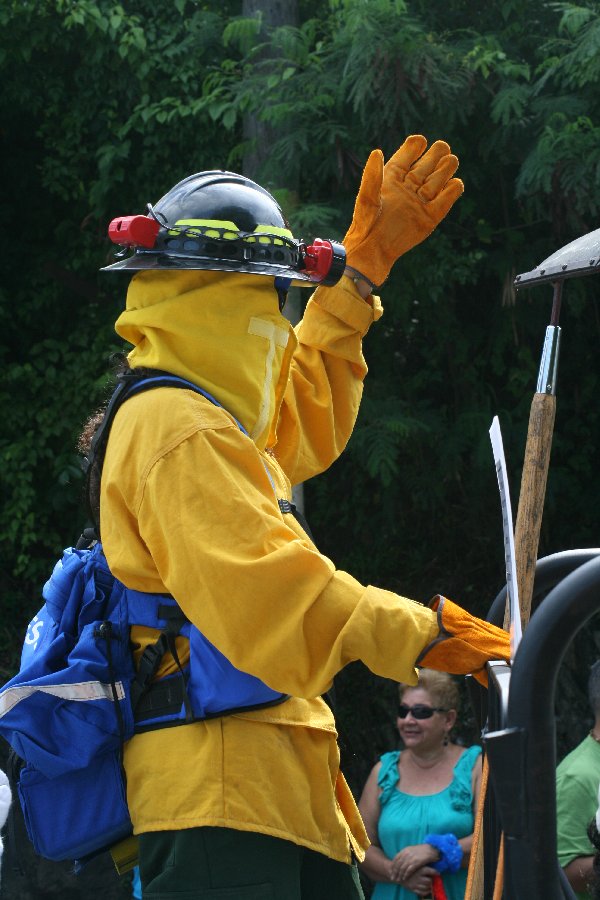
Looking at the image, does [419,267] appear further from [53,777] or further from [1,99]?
[53,777]

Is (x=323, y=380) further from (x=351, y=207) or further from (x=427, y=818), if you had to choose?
(x=351, y=207)

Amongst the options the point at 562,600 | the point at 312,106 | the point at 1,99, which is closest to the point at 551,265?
the point at 562,600

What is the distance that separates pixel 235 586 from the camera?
69.1 inches

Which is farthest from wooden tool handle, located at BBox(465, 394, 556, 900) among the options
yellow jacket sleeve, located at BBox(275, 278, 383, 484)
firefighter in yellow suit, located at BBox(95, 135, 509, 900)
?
yellow jacket sleeve, located at BBox(275, 278, 383, 484)

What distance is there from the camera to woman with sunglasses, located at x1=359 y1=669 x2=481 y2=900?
323cm

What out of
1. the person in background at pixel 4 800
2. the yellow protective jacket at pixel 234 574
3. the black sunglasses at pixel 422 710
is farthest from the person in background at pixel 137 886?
the black sunglasses at pixel 422 710

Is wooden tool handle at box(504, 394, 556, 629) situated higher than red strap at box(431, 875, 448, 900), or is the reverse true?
wooden tool handle at box(504, 394, 556, 629)

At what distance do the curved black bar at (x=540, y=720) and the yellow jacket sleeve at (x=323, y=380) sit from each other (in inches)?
49.3

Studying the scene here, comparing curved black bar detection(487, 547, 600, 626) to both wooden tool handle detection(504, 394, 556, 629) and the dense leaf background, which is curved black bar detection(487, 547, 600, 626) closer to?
wooden tool handle detection(504, 394, 556, 629)

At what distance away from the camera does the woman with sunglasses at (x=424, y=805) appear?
3.23 m

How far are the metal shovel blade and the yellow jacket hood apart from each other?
0.46m

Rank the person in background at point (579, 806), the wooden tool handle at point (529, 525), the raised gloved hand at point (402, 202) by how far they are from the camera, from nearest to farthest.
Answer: the wooden tool handle at point (529, 525) → the raised gloved hand at point (402, 202) → the person in background at point (579, 806)

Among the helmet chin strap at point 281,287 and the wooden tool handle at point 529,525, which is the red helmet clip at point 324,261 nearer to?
the helmet chin strap at point 281,287

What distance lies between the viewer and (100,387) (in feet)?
15.3
